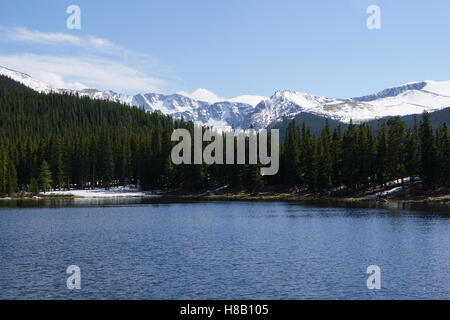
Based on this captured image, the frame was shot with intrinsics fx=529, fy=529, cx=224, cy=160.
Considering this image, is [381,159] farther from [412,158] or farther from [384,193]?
[384,193]

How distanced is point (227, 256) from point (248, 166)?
105m

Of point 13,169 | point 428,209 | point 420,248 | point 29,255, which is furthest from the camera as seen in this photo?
point 13,169

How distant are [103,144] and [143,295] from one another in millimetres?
153132

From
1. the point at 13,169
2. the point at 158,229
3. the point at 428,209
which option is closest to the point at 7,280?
the point at 158,229

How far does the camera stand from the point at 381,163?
5404 inches

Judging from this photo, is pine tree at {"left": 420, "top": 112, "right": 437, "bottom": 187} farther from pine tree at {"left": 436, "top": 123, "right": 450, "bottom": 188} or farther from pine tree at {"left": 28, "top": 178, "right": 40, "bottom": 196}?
pine tree at {"left": 28, "top": 178, "right": 40, "bottom": 196}

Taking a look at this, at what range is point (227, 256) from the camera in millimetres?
52406

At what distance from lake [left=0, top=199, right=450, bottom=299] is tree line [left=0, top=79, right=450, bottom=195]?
4457 centimetres

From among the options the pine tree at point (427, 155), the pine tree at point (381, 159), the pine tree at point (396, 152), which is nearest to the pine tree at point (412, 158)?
the pine tree at point (396, 152)

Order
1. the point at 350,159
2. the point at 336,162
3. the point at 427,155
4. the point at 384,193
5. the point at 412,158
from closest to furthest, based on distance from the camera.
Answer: the point at 427,155 < the point at 412,158 < the point at 384,193 < the point at 350,159 < the point at 336,162

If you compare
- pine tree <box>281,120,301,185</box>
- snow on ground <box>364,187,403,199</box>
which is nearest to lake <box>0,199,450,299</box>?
snow on ground <box>364,187,403,199</box>

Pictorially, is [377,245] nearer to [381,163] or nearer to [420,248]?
[420,248]

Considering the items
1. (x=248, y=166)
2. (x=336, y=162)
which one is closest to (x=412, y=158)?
(x=336, y=162)
